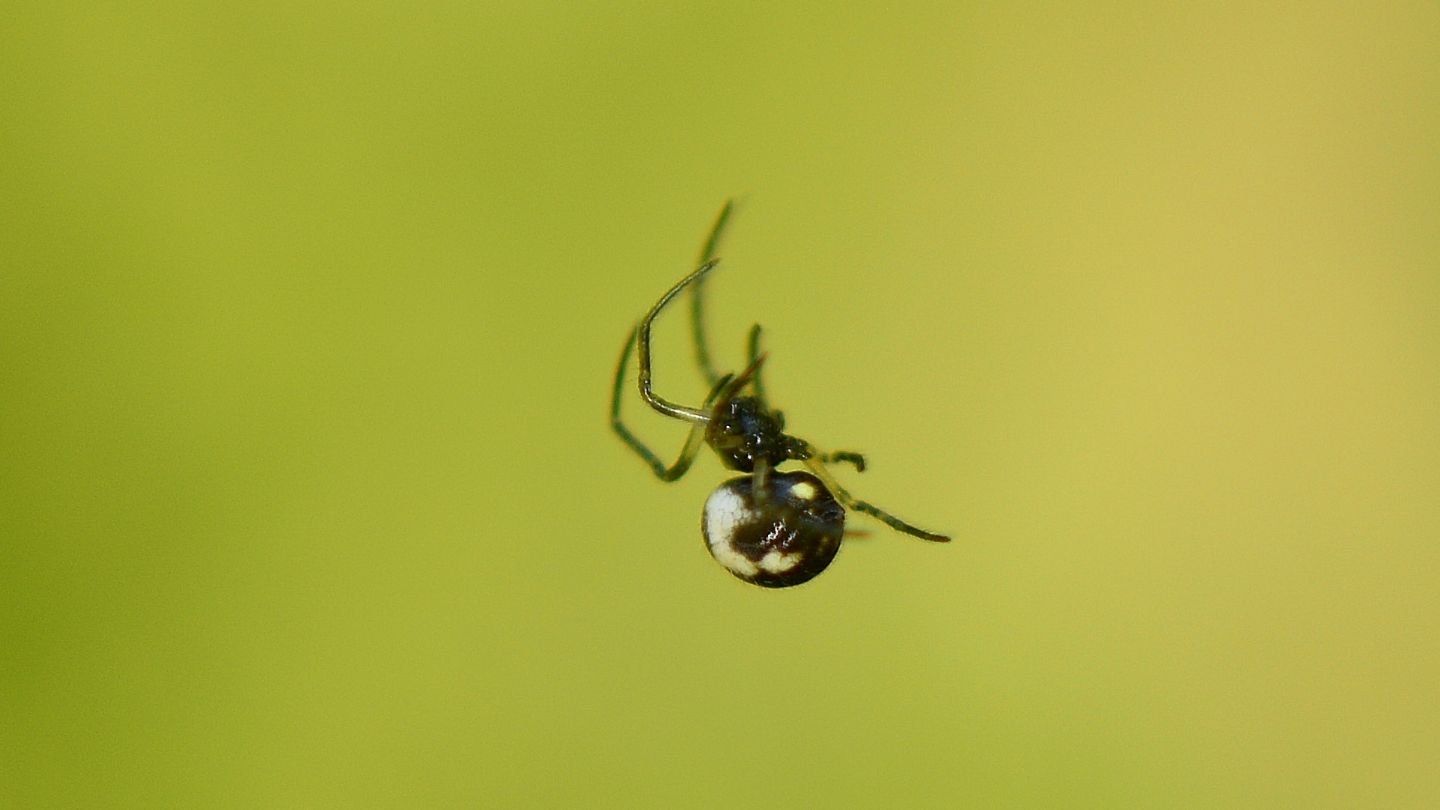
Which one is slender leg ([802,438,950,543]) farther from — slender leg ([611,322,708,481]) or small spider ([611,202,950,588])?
slender leg ([611,322,708,481])

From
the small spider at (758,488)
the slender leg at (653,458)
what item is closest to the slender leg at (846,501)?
the small spider at (758,488)

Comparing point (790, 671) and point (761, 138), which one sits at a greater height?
point (761, 138)

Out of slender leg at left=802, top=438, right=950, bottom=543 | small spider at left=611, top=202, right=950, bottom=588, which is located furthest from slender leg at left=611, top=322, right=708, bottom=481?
slender leg at left=802, top=438, right=950, bottom=543

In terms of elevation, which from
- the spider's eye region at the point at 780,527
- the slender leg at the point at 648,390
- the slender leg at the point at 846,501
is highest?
Result: the slender leg at the point at 648,390

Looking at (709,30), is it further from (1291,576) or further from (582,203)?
(1291,576)

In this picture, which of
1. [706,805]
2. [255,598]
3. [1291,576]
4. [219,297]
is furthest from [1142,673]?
[219,297]

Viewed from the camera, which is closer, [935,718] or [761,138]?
[935,718]

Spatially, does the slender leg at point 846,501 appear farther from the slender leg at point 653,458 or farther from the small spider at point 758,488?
the slender leg at point 653,458

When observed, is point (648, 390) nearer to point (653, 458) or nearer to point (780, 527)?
point (653, 458)
